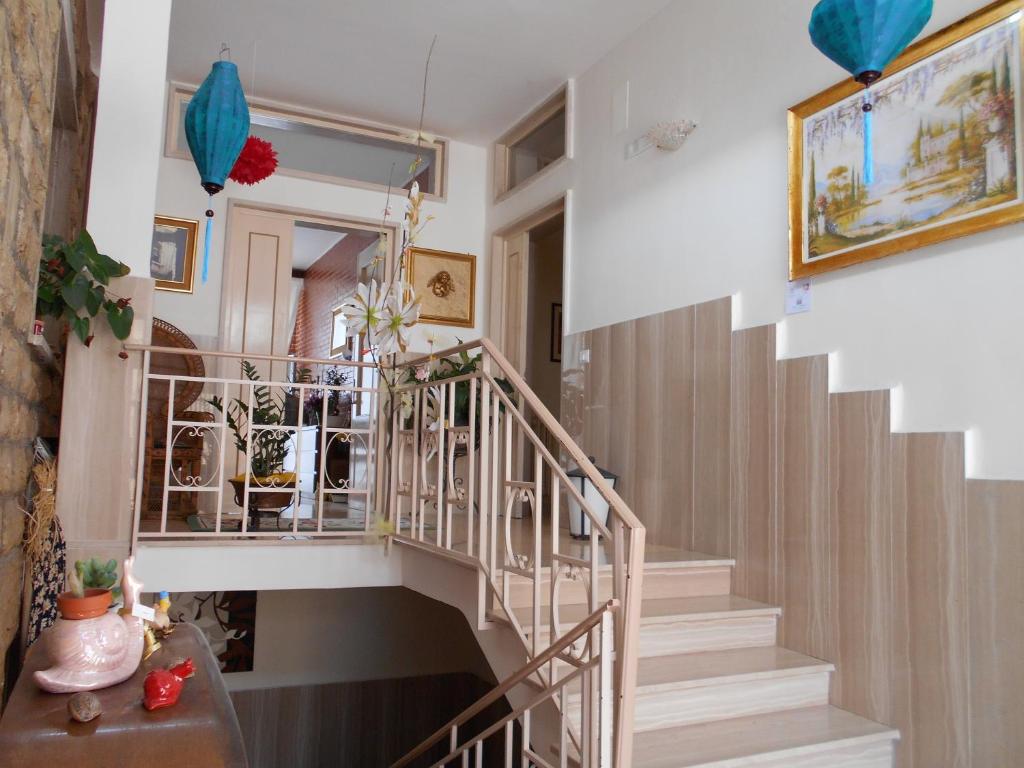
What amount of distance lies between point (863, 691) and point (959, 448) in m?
0.96

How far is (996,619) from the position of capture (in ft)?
8.46

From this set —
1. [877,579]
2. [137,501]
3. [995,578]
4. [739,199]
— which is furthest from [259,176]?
[995,578]

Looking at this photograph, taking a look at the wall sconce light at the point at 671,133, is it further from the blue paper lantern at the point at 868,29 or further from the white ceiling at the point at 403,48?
the blue paper lantern at the point at 868,29

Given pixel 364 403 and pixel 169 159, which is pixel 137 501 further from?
pixel 364 403

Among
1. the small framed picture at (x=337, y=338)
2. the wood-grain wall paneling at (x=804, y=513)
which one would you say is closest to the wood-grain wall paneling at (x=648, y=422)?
the wood-grain wall paneling at (x=804, y=513)

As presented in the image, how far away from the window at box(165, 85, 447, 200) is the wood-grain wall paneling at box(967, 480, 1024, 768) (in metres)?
4.30

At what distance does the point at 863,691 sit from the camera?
9.85 feet

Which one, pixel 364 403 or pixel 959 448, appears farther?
pixel 364 403

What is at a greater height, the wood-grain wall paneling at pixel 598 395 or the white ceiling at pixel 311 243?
the white ceiling at pixel 311 243

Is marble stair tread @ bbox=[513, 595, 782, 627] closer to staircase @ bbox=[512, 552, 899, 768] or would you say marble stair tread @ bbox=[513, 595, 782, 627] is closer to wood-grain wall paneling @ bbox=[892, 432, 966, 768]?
staircase @ bbox=[512, 552, 899, 768]

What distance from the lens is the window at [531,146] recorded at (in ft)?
18.7

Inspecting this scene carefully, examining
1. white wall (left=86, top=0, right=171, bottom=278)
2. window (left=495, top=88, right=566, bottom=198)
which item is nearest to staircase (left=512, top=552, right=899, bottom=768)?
white wall (left=86, top=0, right=171, bottom=278)

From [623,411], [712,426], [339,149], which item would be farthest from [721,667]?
[339,149]

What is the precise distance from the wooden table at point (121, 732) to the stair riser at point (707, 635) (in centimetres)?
206
